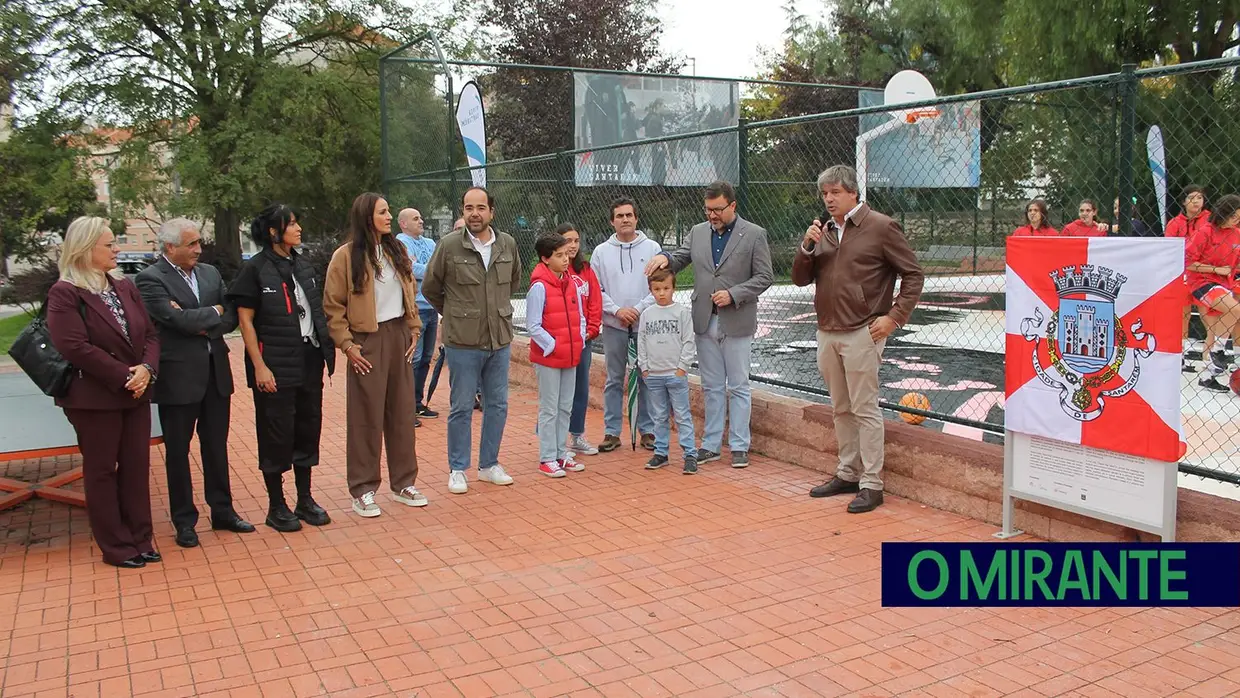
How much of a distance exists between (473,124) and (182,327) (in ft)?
22.5

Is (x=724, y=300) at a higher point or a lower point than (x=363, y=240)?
lower

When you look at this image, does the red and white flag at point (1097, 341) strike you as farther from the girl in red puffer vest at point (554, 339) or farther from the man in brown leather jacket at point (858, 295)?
the girl in red puffer vest at point (554, 339)

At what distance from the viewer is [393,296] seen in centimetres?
592

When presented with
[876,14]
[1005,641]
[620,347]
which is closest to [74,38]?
[620,347]

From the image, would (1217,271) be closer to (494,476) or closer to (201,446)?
(494,476)

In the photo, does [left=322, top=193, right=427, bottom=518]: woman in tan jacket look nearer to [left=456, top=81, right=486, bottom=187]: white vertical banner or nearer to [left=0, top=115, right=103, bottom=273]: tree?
[left=456, top=81, right=486, bottom=187]: white vertical banner

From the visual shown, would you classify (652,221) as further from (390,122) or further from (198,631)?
(198,631)

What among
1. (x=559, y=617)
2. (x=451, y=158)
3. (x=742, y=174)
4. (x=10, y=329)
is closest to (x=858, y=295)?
(x=742, y=174)

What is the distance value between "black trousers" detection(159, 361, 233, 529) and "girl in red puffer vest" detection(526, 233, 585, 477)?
6.83 feet

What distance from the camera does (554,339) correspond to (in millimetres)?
6730

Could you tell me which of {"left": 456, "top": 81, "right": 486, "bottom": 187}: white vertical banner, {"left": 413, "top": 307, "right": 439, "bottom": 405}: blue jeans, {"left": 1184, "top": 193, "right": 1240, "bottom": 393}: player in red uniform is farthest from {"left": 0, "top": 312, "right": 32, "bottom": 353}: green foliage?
{"left": 1184, "top": 193, "right": 1240, "bottom": 393}: player in red uniform

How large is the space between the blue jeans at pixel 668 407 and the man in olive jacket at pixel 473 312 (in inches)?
42.4

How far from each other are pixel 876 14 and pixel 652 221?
85.9ft

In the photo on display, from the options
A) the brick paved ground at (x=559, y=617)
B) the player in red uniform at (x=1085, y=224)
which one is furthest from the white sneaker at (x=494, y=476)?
the player in red uniform at (x=1085, y=224)
